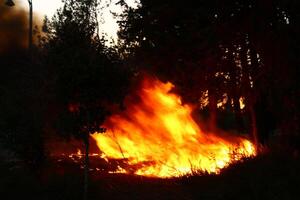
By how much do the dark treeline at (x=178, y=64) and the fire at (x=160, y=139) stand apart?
1.79 meters

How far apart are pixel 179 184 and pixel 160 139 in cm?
527

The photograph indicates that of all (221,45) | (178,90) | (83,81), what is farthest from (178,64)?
(83,81)

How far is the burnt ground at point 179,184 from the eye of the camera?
34.0 ft

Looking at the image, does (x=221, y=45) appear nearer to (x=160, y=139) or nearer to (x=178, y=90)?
(x=178, y=90)

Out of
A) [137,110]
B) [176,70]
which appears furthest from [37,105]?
[176,70]

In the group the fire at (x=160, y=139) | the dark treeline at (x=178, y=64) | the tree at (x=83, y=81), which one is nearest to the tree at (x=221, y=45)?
the dark treeline at (x=178, y=64)

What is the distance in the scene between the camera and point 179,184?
13.1 m

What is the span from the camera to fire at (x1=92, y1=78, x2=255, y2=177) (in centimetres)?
1584

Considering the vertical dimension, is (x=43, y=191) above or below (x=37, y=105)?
below

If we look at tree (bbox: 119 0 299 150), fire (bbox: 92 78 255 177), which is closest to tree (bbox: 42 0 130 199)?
tree (bbox: 119 0 299 150)

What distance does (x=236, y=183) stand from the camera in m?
11.1

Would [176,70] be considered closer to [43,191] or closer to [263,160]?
[263,160]

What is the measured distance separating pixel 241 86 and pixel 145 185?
155 inches

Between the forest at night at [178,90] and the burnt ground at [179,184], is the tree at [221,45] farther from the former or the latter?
the burnt ground at [179,184]
